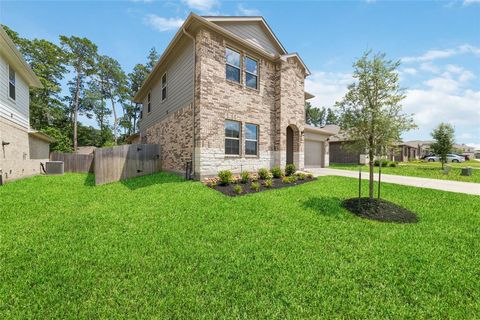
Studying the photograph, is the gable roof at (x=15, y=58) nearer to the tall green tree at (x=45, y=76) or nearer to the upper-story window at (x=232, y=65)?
the upper-story window at (x=232, y=65)

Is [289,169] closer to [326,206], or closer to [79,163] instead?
[326,206]

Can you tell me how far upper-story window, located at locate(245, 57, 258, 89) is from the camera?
1030cm

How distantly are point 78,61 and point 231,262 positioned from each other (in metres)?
37.3

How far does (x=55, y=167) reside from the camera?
13.2 meters

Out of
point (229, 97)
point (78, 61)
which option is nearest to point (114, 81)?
point (78, 61)

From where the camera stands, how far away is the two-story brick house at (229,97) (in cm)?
873

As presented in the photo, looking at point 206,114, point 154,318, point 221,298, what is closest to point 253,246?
point 221,298

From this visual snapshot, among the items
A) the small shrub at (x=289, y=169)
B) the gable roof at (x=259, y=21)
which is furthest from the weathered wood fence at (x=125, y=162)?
the small shrub at (x=289, y=169)

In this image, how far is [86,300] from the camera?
2479 millimetres

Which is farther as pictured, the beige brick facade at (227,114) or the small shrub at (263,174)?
the small shrub at (263,174)

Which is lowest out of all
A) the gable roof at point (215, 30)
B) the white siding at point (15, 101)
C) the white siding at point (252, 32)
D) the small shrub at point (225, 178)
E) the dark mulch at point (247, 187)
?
the dark mulch at point (247, 187)

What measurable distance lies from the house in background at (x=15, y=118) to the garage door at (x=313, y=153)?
17.6 meters

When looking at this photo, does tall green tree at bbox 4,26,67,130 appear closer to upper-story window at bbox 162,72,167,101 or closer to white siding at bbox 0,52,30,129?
white siding at bbox 0,52,30,129

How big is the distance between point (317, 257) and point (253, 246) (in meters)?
1.11
